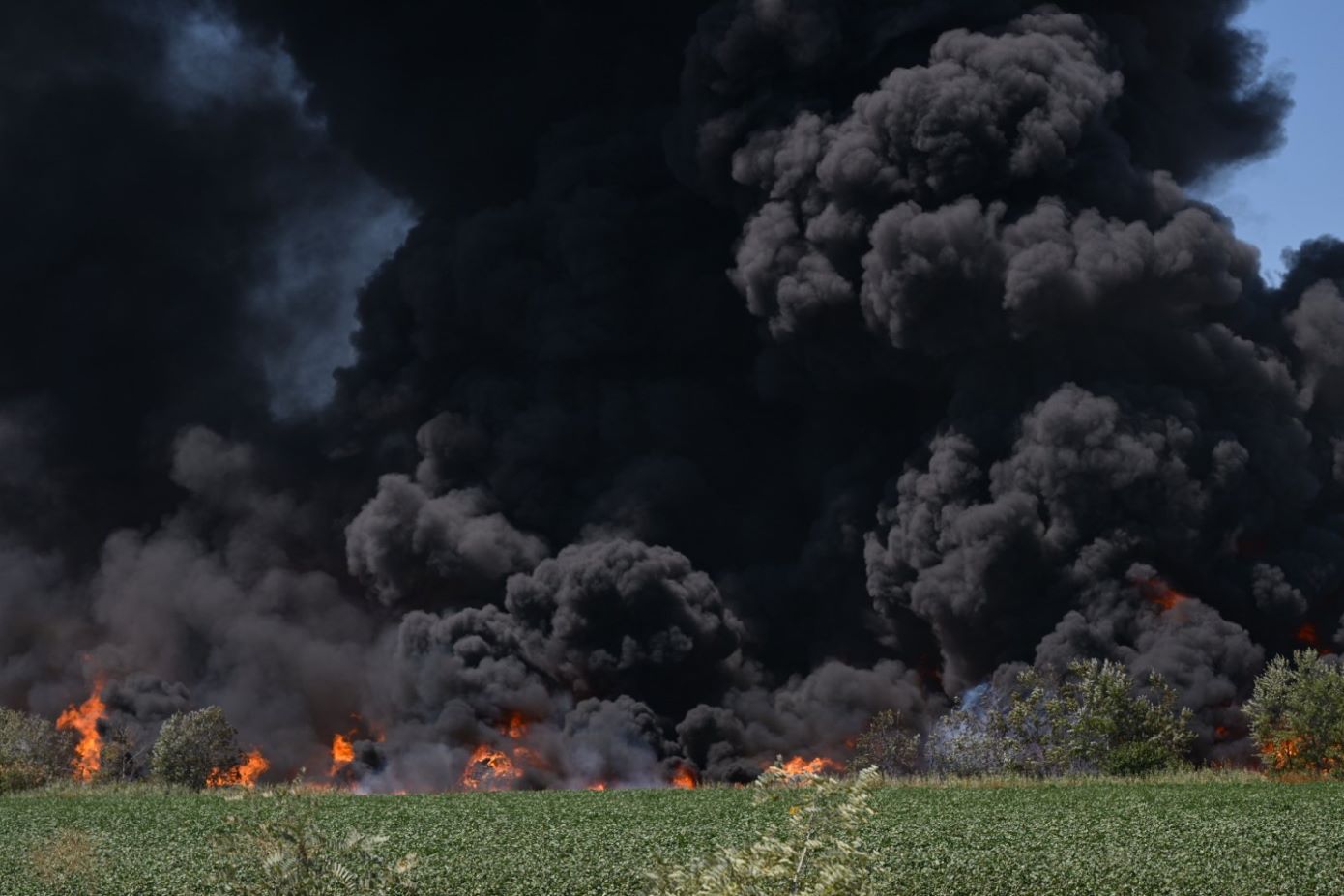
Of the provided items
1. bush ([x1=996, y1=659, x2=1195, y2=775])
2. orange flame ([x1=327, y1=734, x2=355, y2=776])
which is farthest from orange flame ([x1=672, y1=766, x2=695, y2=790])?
orange flame ([x1=327, y1=734, x2=355, y2=776])

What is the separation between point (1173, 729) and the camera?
153ft

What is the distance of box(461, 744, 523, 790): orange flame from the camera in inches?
2323

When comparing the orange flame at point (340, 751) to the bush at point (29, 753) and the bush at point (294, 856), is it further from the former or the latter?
the bush at point (294, 856)

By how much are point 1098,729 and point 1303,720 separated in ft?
19.0

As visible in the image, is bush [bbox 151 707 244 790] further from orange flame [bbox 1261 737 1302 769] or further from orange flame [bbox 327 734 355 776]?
orange flame [bbox 1261 737 1302 769]

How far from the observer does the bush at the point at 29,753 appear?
4875cm

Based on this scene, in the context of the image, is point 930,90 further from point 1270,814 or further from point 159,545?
point 159,545

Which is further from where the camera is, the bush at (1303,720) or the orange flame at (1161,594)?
the orange flame at (1161,594)

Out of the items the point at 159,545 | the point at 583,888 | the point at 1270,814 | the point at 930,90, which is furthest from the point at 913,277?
the point at 159,545

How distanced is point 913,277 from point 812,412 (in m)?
14.3

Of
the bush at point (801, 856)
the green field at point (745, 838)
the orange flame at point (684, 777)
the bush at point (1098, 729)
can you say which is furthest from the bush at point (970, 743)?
the bush at point (801, 856)

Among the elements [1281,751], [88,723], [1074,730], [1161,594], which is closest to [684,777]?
[1074,730]

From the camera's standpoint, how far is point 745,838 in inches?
1157

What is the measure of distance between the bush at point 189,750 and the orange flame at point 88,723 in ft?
36.9
